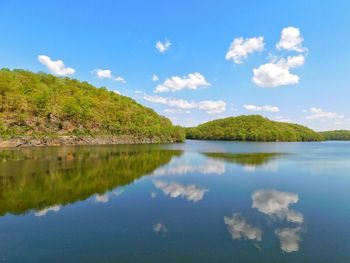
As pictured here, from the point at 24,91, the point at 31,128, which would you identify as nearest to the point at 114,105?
the point at 24,91

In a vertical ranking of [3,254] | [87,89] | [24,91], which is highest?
[87,89]

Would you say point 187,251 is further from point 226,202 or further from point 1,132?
point 1,132

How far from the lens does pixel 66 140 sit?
82.6m

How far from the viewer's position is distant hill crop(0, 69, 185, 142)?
8094 centimetres

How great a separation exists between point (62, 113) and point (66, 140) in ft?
52.4

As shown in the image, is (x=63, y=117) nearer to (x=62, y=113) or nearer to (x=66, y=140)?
(x=62, y=113)

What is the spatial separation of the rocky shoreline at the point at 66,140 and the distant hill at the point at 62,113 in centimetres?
153

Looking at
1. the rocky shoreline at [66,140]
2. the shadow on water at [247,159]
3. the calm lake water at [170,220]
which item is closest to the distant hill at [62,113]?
the rocky shoreline at [66,140]

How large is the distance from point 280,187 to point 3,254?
21.4m

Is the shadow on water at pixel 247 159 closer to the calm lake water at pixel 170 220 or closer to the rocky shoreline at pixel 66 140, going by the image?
the calm lake water at pixel 170 220

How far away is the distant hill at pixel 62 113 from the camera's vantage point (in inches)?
3187

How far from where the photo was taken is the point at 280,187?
23938 millimetres

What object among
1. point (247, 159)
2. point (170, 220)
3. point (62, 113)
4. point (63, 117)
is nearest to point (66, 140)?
point (63, 117)

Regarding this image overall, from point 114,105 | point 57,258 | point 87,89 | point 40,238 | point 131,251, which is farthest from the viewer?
point 87,89
